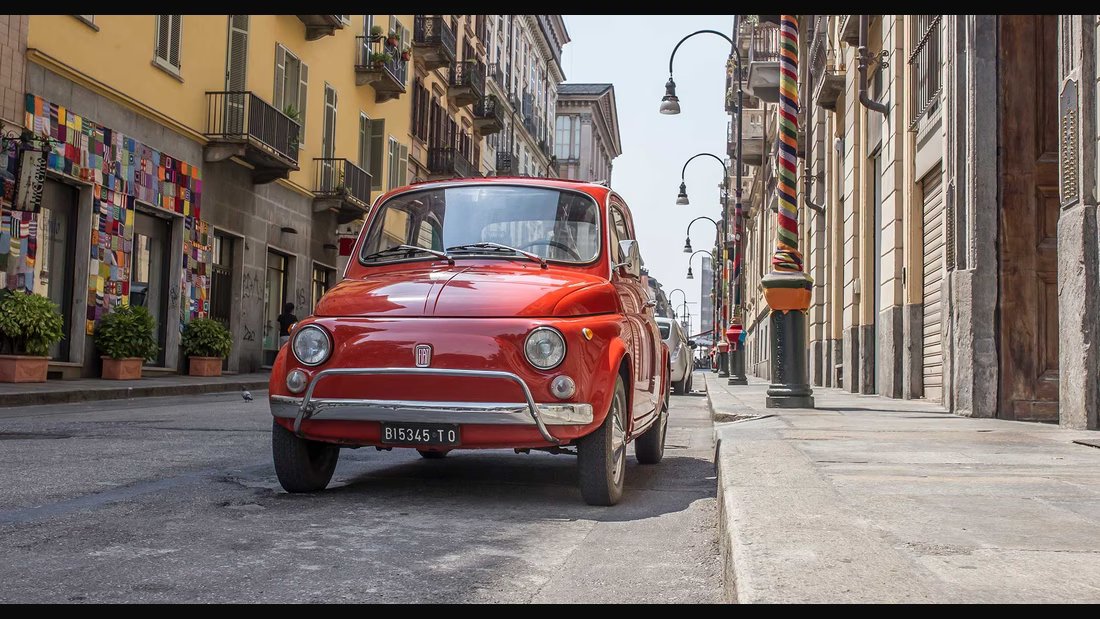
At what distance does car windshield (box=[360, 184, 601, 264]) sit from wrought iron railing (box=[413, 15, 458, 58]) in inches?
1242

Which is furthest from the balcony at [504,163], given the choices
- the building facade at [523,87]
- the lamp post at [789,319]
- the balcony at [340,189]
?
the lamp post at [789,319]

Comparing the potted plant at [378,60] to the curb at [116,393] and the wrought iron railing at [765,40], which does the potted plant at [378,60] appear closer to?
the curb at [116,393]

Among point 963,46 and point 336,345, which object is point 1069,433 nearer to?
point 963,46

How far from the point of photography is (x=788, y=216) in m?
12.5

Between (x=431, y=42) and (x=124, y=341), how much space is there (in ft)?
70.7

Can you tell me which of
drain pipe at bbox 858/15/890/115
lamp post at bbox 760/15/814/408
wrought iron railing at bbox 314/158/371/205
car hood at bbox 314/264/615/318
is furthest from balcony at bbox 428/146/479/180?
car hood at bbox 314/264/615/318

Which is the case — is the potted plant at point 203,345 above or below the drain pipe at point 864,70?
below

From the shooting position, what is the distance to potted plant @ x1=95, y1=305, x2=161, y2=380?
1780 cm

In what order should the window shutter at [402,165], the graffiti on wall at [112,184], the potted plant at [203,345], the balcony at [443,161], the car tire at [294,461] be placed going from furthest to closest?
the balcony at [443,161], the window shutter at [402,165], the potted plant at [203,345], the graffiti on wall at [112,184], the car tire at [294,461]

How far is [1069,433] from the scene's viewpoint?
809cm

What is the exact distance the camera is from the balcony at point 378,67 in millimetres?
31391

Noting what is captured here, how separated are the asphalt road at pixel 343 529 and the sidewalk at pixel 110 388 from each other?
17.1 feet

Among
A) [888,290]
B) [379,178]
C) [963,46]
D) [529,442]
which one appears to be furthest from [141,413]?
[379,178]

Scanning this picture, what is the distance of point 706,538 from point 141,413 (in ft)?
26.5
